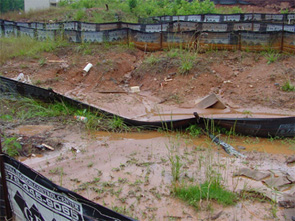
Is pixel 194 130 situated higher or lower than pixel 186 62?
lower

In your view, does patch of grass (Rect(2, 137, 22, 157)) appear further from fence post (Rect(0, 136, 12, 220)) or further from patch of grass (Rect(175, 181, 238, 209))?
patch of grass (Rect(175, 181, 238, 209))

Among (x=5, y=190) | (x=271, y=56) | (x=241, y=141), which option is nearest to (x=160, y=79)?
(x=271, y=56)

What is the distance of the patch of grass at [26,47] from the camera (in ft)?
33.9

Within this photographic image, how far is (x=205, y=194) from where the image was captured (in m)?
3.85

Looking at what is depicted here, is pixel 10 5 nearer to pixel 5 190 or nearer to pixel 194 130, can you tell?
pixel 194 130

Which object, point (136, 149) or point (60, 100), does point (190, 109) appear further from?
point (60, 100)

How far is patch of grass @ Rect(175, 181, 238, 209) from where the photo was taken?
148 inches

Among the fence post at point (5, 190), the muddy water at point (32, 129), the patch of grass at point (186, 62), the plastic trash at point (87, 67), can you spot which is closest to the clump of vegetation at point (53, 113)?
the muddy water at point (32, 129)

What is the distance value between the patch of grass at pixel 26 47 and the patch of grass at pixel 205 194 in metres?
7.88

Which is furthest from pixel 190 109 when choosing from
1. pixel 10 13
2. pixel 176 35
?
pixel 10 13

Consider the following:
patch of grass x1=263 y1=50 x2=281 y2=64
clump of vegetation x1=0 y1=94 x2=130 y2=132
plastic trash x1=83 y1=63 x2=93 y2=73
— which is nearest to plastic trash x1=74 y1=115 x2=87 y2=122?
clump of vegetation x1=0 y1=94 x2=130 y2=132

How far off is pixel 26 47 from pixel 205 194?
9204 millimetres

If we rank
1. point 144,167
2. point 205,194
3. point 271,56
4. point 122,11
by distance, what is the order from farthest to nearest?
point 122,11
point 271,56
point 144,167
point 205,194

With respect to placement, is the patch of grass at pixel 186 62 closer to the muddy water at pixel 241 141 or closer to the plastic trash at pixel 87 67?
the plastic trash at pixel 87 67
